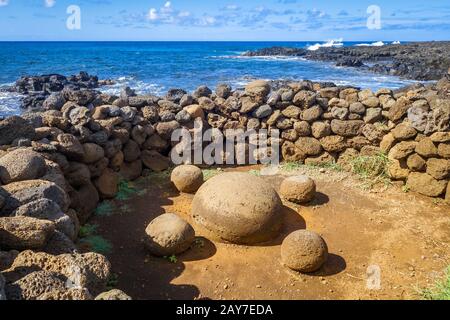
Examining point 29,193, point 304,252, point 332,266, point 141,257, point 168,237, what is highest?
point 29,193

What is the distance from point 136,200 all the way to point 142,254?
209 cm

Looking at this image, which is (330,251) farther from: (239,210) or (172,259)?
(172,259)

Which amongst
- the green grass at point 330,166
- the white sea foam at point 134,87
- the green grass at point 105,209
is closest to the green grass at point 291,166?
the green grass at point 330,166

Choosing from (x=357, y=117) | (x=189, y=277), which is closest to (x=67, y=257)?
(x=189, y=277)

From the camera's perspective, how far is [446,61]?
32.5 m

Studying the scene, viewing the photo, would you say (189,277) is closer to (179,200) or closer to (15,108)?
(179,200)

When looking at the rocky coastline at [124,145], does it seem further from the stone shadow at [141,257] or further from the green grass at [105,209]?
the stone shadow at [141,257]

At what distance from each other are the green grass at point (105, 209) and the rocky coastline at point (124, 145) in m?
0.13

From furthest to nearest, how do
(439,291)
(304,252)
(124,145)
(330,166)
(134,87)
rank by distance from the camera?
(134,87) < (330,166) < (124,145) < (304,252) < (439,291)

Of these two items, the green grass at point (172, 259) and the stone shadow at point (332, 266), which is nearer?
the stone shadow at point (332, 266)

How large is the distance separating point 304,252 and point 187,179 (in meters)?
3.37

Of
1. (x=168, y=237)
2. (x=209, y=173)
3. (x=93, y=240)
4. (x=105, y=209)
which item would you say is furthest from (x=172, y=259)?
(x=209, y=173)

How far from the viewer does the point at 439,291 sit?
5.21 metres

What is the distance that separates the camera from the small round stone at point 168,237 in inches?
235
